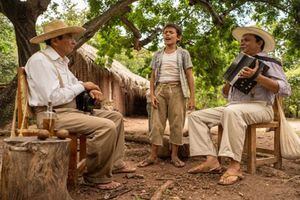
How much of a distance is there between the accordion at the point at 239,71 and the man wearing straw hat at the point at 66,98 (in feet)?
5.64

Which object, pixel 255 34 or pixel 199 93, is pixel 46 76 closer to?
pixel 255 34

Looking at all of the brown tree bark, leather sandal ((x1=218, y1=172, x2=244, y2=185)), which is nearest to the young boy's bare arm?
leather sandal ((x1=218, y1=172, x2=244, y2=185))

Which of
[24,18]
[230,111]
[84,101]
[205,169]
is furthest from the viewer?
[24,18]

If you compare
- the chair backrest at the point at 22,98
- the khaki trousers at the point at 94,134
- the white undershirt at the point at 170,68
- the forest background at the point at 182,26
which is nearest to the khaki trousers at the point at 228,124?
the white undershirt at the point at 170,68

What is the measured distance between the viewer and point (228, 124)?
482 centimetres

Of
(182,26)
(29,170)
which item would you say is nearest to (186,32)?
(182,26)

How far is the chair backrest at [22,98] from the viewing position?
422 centimetres

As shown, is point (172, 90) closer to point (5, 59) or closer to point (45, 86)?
point (45, 86)

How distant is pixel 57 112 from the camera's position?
4273mm

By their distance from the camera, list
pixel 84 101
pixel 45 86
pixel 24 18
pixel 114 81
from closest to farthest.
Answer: pixel 45 86 → pixel 84 101 → pixel 24 18 → pixel 114 81

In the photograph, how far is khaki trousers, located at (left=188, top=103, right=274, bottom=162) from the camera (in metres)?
4.77

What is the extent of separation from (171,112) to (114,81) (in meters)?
13.1

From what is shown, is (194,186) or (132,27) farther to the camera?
(132,27)

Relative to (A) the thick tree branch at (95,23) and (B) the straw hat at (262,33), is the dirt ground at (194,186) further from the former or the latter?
(A) the thick tree branch at (95,23)
